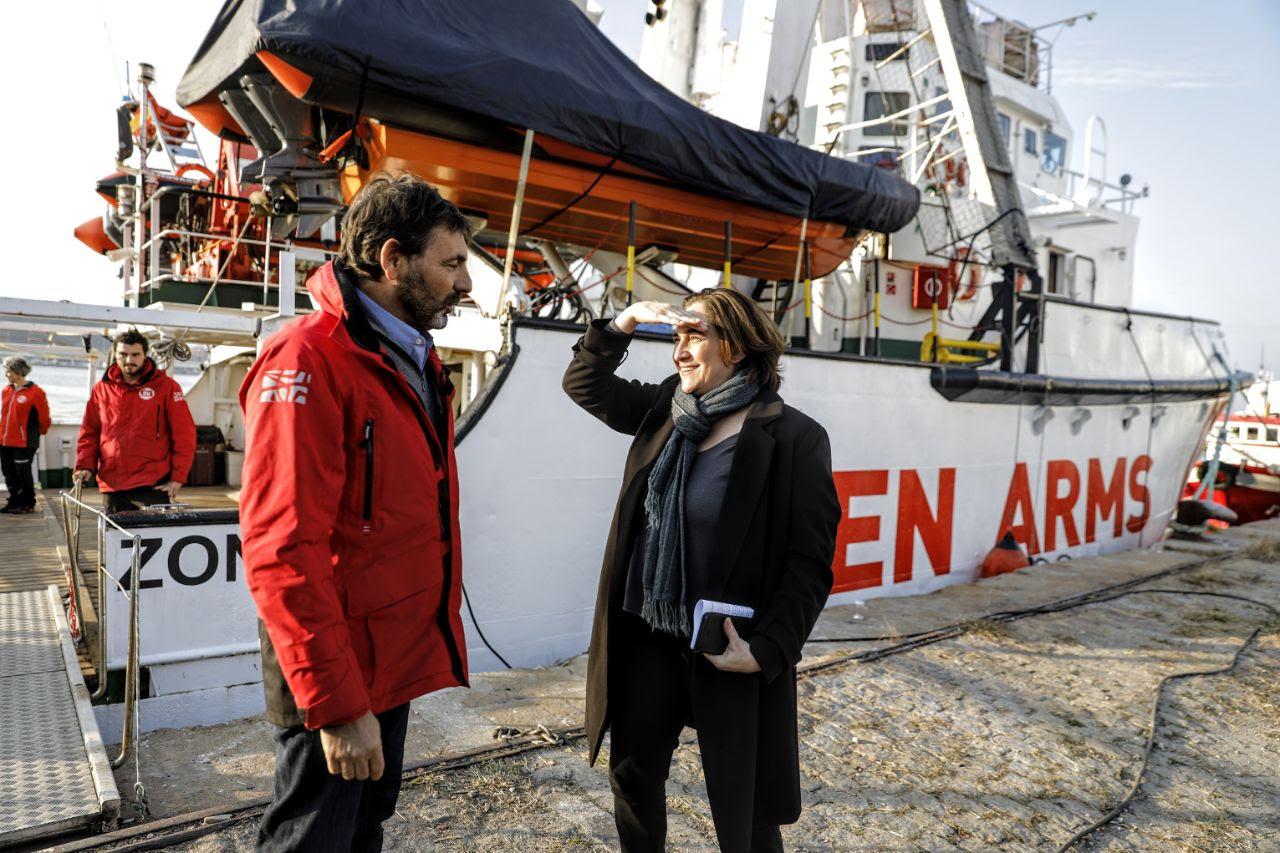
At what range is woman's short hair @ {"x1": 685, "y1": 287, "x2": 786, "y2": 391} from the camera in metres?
2.05

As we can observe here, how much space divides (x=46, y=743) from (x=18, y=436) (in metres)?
6.74

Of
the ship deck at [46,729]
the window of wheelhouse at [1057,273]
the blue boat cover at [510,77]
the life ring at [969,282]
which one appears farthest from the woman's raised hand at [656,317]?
the window of wheelhouse at [1057,273]

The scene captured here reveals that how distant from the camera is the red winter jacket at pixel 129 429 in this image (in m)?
4.80

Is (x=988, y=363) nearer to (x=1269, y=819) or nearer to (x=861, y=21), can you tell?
(x=1269, y=819)

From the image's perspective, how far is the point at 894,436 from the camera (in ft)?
20.9

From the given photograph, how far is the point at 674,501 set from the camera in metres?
2.00

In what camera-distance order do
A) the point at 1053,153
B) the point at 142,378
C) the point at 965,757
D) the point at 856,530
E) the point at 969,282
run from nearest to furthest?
the point at 965,757 → the point at 142,378 → the point at 856,530 → the point at 969,282 → the point at 1053,153

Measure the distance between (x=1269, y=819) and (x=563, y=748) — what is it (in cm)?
253

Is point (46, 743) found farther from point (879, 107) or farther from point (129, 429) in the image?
point (879, 107)

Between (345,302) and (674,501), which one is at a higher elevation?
(345,302)

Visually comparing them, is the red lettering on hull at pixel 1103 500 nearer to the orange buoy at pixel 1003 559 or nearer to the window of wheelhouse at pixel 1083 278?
the orange buoy at pixel 1003 559

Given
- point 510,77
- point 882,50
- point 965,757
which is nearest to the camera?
point 965,757

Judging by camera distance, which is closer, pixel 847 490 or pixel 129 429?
pixel 129 429

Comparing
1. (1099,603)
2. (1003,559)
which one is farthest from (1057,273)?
(1099,603)
